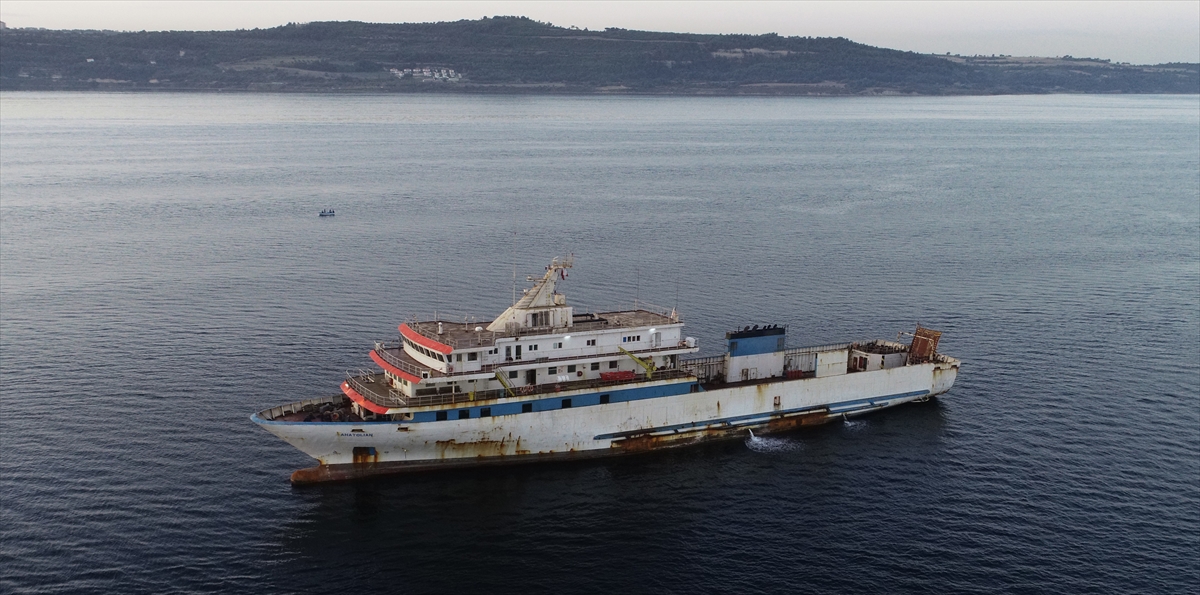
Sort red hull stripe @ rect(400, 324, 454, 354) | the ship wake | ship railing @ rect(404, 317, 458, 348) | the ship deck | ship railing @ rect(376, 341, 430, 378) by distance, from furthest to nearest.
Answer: the ship wake < the ship deck < ship railing @ rect(404, 317, 458, 348) < ship railing @ rect(376, 341, 430, 378) < red hull stripe @ rect(400, 324, 454, 354)

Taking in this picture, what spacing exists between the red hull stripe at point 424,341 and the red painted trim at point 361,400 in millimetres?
4342

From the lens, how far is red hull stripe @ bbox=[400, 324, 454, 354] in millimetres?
54344

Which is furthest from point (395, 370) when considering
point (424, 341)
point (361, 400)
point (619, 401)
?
point (619, 401)

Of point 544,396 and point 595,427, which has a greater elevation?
point 544,396

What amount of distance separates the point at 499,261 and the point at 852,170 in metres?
105

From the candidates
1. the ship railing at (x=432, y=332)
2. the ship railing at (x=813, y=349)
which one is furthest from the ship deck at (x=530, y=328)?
the ship railing at (x=813, y=349)

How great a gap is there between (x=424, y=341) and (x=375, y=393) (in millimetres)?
4018

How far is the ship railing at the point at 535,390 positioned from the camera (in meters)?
54.1

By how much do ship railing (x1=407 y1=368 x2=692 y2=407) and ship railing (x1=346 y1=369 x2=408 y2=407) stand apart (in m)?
0.83

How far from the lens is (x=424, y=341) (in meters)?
56.1

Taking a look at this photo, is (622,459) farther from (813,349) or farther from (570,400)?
(813,349)

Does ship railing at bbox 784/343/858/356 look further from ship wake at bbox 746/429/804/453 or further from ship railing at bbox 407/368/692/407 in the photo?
ship railing at bbox 407/368/692/407

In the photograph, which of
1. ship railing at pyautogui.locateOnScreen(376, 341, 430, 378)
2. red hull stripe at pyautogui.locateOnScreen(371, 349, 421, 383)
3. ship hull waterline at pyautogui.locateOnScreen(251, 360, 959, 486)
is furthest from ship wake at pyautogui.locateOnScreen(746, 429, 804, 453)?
red hull stripe at pyautogui.locateOnScreen(371, 349, 421, 383)

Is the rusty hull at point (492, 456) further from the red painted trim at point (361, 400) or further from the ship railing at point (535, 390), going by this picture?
the red painted trim at point (361, 400)
